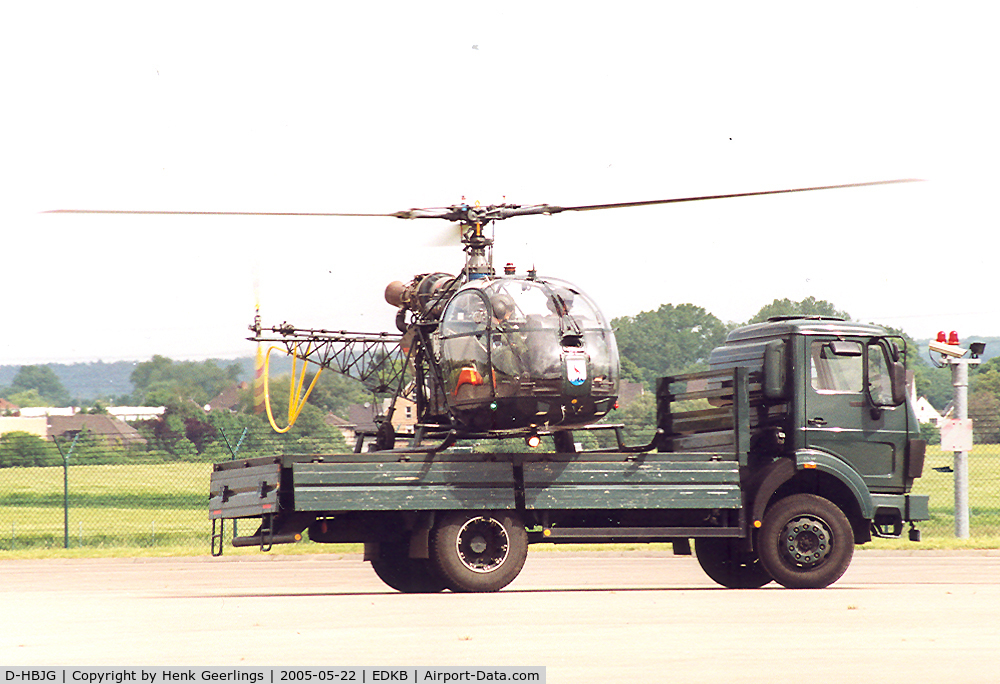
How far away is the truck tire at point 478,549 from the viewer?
1466 centimetres

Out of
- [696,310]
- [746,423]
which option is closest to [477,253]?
[746,423]

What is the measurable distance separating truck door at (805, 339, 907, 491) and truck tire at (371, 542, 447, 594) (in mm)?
4515

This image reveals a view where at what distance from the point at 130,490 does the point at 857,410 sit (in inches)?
1362

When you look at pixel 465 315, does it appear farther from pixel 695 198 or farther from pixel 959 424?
pixel 959 424

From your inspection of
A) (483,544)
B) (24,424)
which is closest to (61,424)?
(24,424)

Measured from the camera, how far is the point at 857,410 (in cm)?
1609

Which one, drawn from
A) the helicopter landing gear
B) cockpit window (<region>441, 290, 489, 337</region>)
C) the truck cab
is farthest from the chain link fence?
the helicopter landing gear

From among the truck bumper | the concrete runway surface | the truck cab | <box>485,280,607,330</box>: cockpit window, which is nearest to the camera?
the concrete runway surface

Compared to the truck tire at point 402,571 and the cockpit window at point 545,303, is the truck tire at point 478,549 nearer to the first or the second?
the truck tire at point 402,571

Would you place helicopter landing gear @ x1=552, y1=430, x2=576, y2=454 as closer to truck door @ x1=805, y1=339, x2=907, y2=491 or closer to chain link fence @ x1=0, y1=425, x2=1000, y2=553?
truck door @ x1=805, y1=339, x2=907, y2=491

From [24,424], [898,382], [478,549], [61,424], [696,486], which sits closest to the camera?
[478,549]

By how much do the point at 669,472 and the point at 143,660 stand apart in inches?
298

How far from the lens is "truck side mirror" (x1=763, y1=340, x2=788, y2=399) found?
16.0 metres

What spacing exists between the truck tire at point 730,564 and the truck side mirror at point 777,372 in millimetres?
1719
